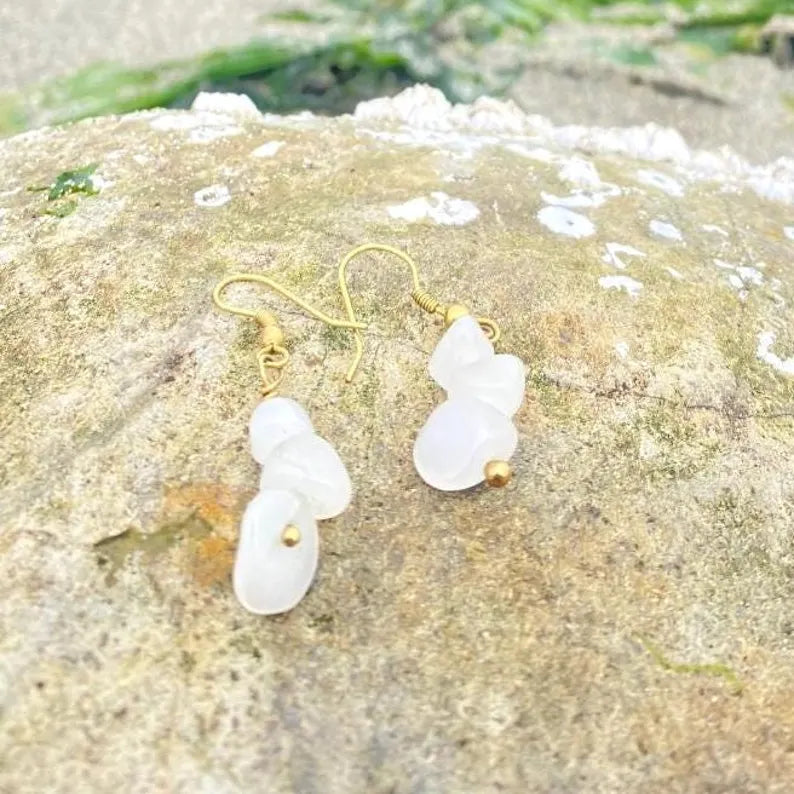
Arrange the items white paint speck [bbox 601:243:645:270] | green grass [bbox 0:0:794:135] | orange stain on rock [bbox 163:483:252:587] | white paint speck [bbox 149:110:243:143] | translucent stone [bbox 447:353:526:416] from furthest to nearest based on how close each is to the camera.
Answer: green grass [bbox 0:0:794:135], white paint speck [bbox 149:110:243:143], white paint speck [bbox 601:243:645:270], translucent stone [bbox 447:353:526:416], orange stain on rock [bbox 163:483:252:587]

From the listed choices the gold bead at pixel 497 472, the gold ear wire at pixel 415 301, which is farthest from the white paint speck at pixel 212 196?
the gold bead at pixel 497 472

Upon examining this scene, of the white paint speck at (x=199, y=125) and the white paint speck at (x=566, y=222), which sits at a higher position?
the white paint speck at (x=199, y=125)

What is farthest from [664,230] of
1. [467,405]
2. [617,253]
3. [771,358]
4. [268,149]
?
[268,149]

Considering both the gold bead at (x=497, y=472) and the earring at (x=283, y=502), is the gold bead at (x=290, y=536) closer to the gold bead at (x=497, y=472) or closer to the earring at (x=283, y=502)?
the earring at (x=283, y=502)

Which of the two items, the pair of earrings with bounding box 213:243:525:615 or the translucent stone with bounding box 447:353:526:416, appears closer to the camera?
the pair of earrings with bounding box 213:243:525:615

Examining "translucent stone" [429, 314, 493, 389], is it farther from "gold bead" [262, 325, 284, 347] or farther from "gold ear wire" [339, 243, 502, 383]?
"gold bead" [262, 325, 284, 347]

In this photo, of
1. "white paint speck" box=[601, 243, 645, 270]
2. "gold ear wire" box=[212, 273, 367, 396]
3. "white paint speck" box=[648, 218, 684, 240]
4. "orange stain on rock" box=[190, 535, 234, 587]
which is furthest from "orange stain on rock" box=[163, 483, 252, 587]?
"white paint speck" box=[648, 218, 684, 240]

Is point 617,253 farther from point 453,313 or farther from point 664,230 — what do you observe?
point 453,313
